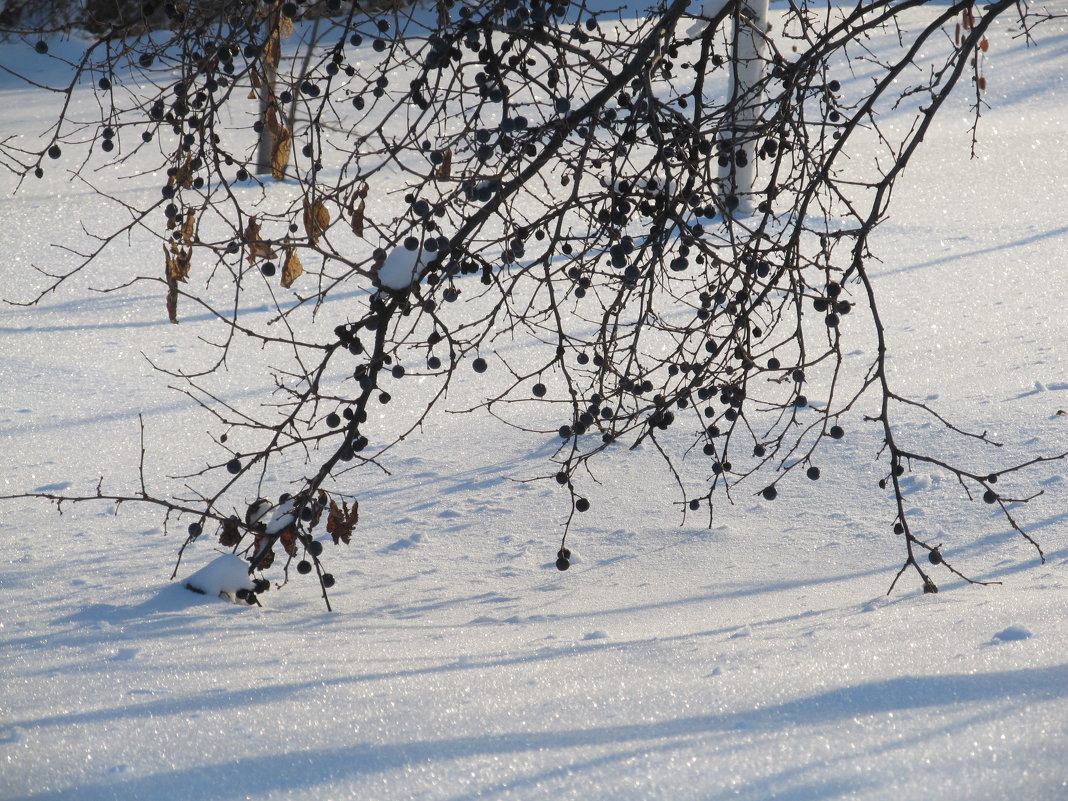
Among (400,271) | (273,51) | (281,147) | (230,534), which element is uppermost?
(273,51)

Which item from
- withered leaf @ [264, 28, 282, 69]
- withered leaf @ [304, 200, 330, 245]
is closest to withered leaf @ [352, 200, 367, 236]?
withered leaf @ [304, 200, 330, 245]

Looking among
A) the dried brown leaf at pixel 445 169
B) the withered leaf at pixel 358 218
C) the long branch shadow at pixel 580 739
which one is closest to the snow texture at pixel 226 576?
the long branch shadow at pixel 580 739

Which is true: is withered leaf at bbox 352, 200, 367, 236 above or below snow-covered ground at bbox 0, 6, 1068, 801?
above

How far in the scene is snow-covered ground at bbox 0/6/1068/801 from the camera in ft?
6.30

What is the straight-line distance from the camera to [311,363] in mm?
5449

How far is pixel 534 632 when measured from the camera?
2715 mm

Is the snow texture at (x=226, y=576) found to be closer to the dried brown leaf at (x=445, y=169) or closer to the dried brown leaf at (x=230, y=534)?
the dried brown leaf at (x=230, y=534)

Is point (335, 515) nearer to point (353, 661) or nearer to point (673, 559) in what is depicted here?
point (353, 661)

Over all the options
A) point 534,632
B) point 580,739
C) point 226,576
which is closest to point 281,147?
point 226,576

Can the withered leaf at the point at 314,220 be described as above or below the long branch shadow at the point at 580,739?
above

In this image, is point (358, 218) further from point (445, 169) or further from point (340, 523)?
point (340, 523)

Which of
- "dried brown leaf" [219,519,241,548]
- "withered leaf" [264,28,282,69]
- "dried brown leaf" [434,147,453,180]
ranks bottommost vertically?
"dried brown leaf" [219,519,241,548]

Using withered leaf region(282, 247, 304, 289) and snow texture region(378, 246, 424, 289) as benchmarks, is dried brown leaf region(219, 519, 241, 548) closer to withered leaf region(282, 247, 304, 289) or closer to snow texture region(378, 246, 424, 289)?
withered leaf region(282, 247, 304, 289)

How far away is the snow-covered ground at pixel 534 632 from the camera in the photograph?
1921 mm
